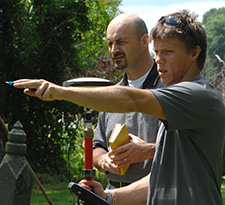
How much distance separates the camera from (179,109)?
1960 millimetres

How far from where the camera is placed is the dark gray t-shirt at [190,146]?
6.46 ft

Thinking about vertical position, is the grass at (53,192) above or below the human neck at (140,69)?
below

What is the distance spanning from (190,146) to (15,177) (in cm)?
151

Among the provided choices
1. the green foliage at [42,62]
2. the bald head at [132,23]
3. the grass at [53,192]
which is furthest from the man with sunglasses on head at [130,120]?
the green foliage at [42,62]

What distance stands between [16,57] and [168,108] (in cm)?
775

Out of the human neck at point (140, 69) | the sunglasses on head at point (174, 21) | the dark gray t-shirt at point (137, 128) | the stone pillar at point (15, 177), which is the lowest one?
the stone pillar at point (15, 177)

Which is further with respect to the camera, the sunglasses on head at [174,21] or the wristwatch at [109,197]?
the wristwatch at [109,197]

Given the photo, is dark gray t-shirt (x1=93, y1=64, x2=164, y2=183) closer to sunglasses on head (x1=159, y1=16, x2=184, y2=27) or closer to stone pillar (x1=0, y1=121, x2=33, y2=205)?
stone pillar (x1=0, y1=121, x2=33, y2=205)

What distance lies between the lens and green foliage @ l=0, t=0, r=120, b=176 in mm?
9227

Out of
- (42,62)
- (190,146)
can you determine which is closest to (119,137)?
(190,146)

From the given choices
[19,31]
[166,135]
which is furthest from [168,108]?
[19,31]

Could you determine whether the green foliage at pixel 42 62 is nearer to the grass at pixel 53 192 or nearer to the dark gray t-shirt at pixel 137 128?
the grass at pixel 53 192

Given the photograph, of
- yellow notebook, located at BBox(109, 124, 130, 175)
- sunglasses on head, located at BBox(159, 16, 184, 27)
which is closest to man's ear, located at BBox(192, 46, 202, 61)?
sunglasses on head, located at BBox(159, 16, 184, 27)

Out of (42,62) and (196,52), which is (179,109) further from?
(42,62)
